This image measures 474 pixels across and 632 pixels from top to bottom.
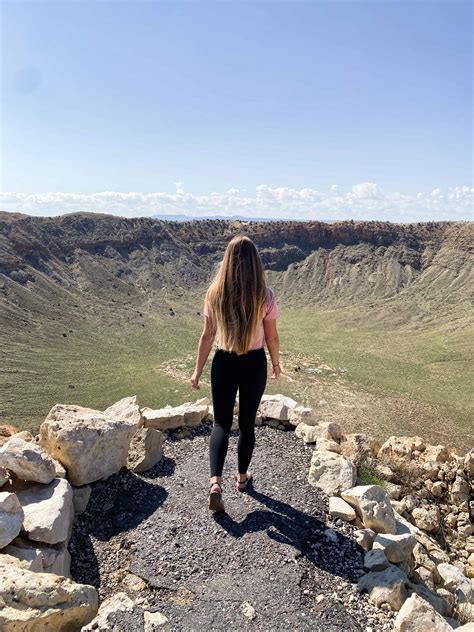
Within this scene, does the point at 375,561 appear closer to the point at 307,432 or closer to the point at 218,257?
the point at 307,432

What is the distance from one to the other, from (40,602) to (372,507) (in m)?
3.32

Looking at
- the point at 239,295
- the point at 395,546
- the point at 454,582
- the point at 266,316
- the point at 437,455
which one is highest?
the point at 239,295

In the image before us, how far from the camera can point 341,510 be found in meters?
4.93

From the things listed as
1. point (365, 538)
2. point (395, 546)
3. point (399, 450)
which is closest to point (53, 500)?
point (365, 538)

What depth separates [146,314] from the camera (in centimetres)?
5497

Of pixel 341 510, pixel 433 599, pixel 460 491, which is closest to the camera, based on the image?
pixel 433 599

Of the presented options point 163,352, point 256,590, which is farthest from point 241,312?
point 163,352

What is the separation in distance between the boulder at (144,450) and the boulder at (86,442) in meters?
0.18

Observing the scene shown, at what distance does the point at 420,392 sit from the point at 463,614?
2931 centimetres

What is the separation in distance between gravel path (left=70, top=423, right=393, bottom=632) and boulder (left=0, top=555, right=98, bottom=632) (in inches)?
12.4

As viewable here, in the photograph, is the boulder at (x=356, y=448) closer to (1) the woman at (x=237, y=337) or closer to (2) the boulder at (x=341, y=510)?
(2) the boulder at (x=341, y=510)

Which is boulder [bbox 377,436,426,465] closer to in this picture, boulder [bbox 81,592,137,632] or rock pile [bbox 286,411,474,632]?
rock pile [bbox 286,411,474,632]

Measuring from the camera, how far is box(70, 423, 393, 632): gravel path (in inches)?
143

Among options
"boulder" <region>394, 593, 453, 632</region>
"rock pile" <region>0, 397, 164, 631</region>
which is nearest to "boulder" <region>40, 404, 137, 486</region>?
"rock pile" <region>0, 397, 164, 631</region>
